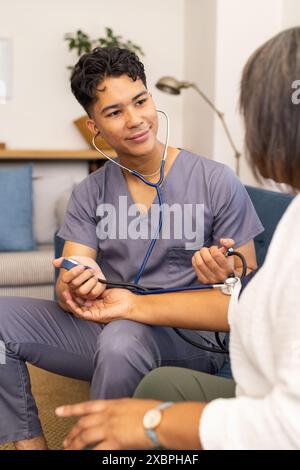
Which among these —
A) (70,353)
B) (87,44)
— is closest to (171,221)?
(70,353)

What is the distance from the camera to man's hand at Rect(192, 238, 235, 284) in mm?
1149

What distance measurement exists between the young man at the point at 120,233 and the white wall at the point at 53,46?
2059 mm

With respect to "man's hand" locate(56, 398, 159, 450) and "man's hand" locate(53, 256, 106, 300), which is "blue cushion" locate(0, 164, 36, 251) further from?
"man's hand" locate(56, 398, 159, 450)

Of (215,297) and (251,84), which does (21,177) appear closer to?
(215,297)

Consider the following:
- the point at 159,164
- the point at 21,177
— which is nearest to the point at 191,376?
the point at 159,164

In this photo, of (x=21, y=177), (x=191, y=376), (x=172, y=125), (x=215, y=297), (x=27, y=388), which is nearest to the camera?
(x=191, y=376)

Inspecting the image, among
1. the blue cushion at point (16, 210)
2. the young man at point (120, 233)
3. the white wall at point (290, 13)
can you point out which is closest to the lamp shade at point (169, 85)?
the white wall at point (290, 13)

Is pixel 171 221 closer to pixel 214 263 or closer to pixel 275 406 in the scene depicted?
pixel 214 263

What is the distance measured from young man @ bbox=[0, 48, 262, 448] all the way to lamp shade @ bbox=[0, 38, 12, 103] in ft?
6.83

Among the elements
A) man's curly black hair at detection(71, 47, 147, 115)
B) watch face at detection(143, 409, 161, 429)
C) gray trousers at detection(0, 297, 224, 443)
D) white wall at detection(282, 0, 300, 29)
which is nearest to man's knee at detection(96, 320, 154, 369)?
gray trousers at detection(0, 297, 224, 443)

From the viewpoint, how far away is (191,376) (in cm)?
102

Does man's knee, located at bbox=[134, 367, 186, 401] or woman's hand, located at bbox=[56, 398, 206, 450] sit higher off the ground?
woman's hand, located at bbox=[56, 398, 206, 450]

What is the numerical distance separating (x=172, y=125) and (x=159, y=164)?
228 cm

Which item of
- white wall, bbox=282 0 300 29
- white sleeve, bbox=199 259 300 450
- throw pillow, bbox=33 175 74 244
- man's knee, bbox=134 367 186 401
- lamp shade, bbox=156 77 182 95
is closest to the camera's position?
white sleeve, bbox=199 259 300 450
